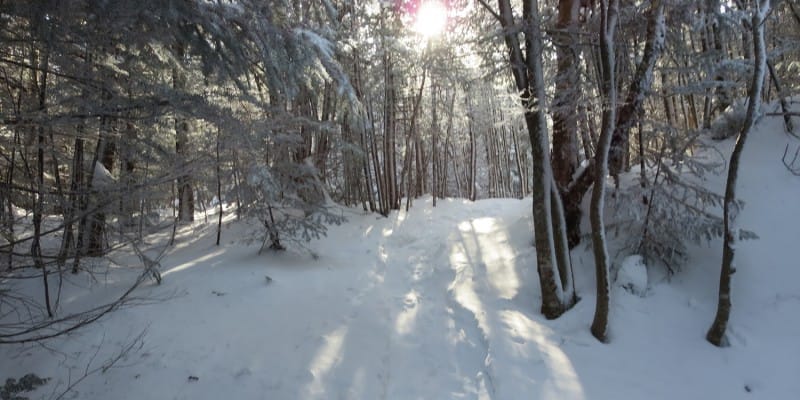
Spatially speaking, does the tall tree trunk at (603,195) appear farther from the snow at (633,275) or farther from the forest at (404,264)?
the snow at (633,275)

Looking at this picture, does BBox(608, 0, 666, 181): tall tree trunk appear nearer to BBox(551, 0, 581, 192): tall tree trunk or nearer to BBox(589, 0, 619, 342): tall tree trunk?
BBox(589, 0, 619, 342): tall tree trunk

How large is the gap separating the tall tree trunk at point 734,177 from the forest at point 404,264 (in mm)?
18

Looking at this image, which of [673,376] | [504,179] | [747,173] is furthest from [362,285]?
[504,179]

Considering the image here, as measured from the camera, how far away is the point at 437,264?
23.5 feet

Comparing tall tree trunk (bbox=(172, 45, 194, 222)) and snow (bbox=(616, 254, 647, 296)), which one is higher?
tall tree trunk (bbox=(172, 45, 194, 222))

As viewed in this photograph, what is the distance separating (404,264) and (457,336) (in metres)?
3.05

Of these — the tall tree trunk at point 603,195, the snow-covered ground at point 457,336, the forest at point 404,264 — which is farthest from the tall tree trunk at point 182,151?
the tall tree trunk at point 603,195

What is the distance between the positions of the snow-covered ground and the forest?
27mm

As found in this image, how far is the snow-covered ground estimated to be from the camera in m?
3.42

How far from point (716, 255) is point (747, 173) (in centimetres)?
124

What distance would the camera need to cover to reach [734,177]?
3447 mm

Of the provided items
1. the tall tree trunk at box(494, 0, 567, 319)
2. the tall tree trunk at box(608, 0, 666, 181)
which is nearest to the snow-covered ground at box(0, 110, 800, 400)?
the tall tree trunk at box(494, 0, 567, 319)

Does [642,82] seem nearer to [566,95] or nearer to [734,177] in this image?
[566,95]

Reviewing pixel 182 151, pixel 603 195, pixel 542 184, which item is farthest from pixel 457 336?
pixel 182 151
